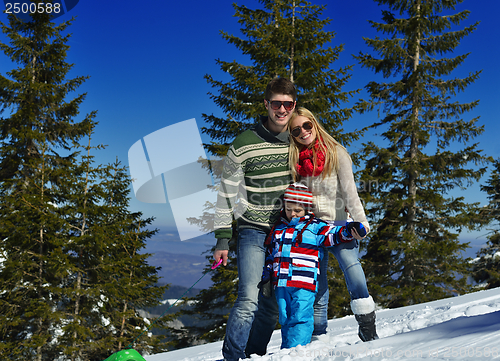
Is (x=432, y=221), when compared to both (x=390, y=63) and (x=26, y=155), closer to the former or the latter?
(x=390, y=63)

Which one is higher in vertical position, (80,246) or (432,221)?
(80,246)

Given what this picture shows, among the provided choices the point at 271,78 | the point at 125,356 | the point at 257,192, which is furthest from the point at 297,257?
the point at 271,78

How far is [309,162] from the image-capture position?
2328 millimetres

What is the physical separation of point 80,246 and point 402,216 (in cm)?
1152

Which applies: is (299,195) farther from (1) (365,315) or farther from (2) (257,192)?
(1) (365,315)

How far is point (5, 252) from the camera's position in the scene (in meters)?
9.89

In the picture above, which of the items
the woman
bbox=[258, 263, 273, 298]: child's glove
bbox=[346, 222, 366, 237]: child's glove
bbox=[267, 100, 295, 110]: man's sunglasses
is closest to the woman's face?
the woman

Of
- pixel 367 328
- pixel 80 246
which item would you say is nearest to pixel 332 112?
pixel 367 328

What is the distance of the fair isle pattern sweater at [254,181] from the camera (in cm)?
238

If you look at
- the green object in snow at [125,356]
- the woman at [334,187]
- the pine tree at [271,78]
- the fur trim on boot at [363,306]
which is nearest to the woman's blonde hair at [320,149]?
the woman at [334,187]

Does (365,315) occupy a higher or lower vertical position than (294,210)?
lower

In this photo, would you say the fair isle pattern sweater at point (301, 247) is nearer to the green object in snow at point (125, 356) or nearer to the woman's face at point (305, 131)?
the woman's face at point (305, 131)

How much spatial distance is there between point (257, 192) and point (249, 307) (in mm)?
797

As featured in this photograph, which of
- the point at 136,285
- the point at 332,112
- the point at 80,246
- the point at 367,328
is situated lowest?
the point at 367,328
